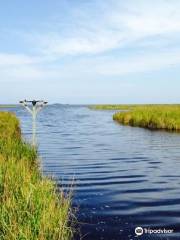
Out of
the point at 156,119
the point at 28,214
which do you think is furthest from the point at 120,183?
the point at 156,119

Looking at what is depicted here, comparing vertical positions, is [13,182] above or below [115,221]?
above

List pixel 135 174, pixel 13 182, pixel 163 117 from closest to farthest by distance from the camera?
pixel 13 182 → pixel 135 174 → pixel 163 117

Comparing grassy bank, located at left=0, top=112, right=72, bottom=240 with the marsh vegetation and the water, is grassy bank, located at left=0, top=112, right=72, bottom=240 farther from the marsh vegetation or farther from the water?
the marsh vegetation

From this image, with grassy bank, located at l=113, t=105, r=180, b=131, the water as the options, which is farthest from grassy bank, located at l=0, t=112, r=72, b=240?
grassy bank, located at l=113, t=105, r=180, b=131

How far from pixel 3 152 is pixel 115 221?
226 inches

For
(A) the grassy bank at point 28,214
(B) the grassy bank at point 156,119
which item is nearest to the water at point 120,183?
(A) the grassy bank at point 28,214

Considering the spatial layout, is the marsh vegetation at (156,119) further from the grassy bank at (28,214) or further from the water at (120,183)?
the grassy bank at (28,214)

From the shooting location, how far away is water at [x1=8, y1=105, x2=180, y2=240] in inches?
457

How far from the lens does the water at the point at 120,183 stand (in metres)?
11.6

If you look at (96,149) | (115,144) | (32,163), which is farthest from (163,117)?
(32,163)

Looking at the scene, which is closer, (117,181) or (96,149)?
(117,181)

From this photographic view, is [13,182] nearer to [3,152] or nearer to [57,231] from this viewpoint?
[57,231]

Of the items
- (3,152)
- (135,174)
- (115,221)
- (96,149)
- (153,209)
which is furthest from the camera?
(96,149)

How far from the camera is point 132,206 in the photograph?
44.5 feet
